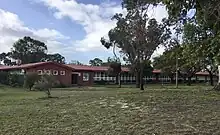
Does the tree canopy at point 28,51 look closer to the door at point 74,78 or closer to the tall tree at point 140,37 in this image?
the door at point 74,78

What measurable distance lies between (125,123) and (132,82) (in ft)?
189

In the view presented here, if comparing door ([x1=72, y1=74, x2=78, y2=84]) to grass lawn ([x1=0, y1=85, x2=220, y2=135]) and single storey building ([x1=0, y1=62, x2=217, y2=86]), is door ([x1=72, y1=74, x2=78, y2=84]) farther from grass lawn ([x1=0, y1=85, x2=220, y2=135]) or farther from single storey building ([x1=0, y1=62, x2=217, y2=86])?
grass lawn ([x1=0, y1=85, x2=220, y2=135])

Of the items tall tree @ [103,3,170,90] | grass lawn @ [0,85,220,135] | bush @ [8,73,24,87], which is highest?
tall tree @ [103,3,170,90]

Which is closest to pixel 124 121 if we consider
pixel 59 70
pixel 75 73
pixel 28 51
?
pixel 59 70

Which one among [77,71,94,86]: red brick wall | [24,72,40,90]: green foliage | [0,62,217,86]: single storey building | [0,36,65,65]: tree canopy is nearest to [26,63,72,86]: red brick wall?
[0,62,217,86]: single storey building

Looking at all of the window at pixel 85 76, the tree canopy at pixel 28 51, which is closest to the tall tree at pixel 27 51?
the tree canopy at pixel 28 51

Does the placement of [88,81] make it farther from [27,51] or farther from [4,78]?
[27,51]

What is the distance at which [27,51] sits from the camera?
81062mm

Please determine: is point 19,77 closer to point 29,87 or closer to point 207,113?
point 29,87

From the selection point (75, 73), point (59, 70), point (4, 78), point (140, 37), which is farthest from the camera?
point (75, 73)

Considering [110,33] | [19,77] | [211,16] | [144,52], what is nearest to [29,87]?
[19,77]

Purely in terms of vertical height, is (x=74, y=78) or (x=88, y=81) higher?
(x=74, y=78)

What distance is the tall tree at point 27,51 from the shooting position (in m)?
80.6

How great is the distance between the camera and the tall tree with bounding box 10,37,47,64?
8062cm
